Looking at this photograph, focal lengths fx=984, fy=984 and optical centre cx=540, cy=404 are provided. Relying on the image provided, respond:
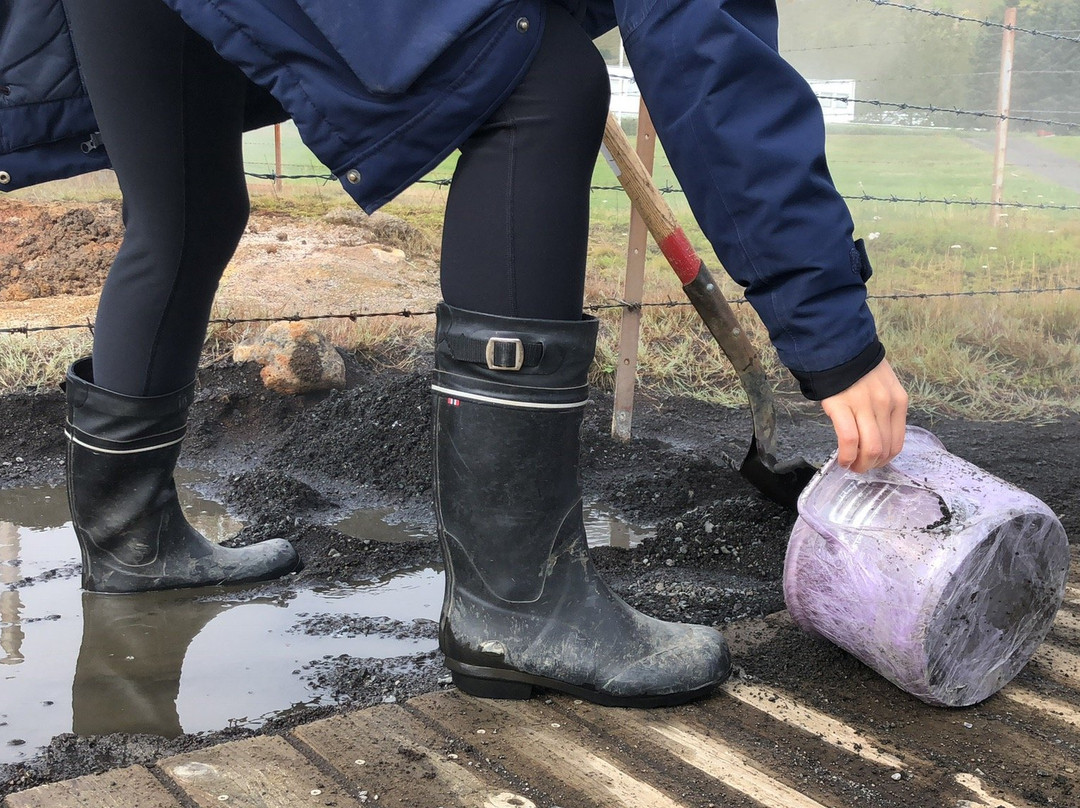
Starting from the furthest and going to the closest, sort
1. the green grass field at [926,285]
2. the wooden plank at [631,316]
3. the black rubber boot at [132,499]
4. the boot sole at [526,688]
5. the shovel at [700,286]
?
the green grass field at [926,285], the wooden plank at [631,316], the shovel at [700,286], the black rubber boot at [132,499], the boot sole at [526,688]

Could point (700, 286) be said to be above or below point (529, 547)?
above

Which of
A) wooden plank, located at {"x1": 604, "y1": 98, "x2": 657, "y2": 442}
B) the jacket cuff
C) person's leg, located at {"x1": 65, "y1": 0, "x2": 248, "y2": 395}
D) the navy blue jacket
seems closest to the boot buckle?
the navy blue jacket

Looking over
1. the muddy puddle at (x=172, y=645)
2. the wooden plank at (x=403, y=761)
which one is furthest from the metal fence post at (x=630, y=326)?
A: the wooden plank at (x=403, y=761)

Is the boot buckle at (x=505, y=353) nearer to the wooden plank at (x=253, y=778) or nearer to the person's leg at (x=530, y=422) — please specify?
the person's leg at (x=530, y=422)

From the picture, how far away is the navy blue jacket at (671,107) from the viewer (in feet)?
3.81

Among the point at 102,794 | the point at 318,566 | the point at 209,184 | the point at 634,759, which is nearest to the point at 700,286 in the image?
the point at 318,566

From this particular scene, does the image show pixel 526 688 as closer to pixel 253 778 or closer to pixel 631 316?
pixel 253 778

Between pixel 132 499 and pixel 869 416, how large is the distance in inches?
54.8

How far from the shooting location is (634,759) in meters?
1.32

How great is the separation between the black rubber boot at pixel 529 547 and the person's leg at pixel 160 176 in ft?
2.03

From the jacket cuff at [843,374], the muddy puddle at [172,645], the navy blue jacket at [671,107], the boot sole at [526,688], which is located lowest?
the muddy puddle at [172,645]

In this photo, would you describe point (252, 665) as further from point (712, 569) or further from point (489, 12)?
point (489, 12)

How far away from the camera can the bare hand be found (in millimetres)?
1255

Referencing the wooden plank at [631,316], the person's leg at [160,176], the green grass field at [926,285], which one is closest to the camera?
the person's leg at [160,176]
